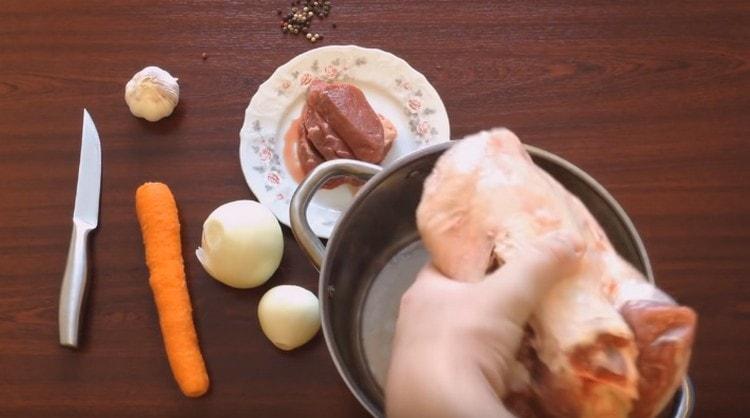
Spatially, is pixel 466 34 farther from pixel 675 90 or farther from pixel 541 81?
pixel 675 90

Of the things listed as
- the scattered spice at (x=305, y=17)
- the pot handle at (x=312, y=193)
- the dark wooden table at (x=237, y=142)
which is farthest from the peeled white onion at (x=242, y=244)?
the scattered spice at (x=305, y=17)

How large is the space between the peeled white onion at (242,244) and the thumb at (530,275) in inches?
15.0

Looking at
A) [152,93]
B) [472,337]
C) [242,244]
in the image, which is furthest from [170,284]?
[472,337]

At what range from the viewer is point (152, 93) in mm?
920

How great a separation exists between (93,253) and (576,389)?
63cm

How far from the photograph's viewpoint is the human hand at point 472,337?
0.49 meters

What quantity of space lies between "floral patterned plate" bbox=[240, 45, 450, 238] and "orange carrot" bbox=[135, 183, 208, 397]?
110mm

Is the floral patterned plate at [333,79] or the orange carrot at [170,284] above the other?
the floral patterned plate at [333,79]

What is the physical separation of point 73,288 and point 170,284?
0.38 ft

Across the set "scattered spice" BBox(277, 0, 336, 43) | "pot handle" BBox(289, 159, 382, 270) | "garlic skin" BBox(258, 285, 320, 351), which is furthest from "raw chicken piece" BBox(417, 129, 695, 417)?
"scattered spice" BBox(277, 0, 336, 43)

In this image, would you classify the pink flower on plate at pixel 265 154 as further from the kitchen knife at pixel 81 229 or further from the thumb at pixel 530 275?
the thumb at pixel 530 275

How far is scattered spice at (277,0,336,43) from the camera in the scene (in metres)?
0.97

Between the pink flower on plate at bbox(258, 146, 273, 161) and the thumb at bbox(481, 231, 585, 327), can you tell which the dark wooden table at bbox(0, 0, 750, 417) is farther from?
the thumb at bbox(481, 231, 585, 327)

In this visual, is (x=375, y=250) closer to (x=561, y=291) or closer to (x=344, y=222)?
(x=344, y=222)
